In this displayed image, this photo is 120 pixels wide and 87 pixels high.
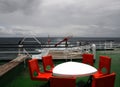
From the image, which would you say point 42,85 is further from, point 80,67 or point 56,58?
point 56,58

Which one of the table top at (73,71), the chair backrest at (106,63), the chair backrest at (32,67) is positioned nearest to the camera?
the table top at (73,71)

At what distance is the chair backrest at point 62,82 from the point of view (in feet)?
6.76

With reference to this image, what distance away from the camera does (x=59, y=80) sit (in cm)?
210

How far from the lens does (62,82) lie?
2104mm

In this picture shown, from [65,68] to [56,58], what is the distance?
4.62 metres

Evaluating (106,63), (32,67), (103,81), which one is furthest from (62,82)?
(106,63)

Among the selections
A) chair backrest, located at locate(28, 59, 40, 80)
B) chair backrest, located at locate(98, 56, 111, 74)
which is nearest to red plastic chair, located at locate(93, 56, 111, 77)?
chair backrest, located at locate(98, 56, 111, 74)

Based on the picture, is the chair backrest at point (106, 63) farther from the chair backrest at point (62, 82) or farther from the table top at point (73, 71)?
the chair backrest at point (62, 82)

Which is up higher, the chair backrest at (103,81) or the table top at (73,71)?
the chair backrest at (103,81)

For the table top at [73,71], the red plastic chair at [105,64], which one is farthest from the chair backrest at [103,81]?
the red plastic chair at [105,64]

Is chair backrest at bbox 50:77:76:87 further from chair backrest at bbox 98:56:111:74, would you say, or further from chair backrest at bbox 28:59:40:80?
chair backrest at bbox 98:56:111:74

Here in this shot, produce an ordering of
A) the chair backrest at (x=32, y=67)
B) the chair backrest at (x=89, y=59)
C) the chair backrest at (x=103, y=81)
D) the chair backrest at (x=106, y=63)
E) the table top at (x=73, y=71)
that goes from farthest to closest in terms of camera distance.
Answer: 1. the chair backrest at (x=89, y=59)
2. the chair backrest at (x=106, y=63)
3. the chair backrest at (x=32, y=67)
4. the table top at (x=73, y=71)
5. the chair backrest at (x=103, y=81)

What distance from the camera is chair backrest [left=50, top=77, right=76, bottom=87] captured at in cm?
206

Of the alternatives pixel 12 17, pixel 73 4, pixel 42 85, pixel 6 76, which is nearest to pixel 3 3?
Answer: pixel 12 17
